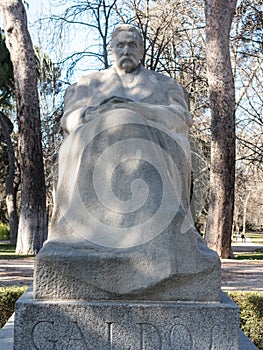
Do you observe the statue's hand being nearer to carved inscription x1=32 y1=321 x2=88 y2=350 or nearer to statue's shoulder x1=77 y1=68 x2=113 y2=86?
statue's shoulder x1=77 y1=68 x2=113 y2=86

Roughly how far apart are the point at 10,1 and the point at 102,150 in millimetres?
11378

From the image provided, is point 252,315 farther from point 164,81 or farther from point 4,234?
point 4,234

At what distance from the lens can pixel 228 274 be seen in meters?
10.5

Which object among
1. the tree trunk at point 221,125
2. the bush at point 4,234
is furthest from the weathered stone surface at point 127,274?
the bush at point 4,234

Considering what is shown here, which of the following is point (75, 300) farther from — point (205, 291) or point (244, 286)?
point (244, 286)

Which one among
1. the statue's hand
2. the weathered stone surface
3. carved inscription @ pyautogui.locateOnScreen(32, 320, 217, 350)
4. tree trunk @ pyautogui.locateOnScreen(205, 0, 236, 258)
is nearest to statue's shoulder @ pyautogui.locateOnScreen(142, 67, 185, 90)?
the statue's hand

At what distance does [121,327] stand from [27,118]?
10944 millimetres

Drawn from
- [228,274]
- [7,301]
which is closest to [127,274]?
[7,301]

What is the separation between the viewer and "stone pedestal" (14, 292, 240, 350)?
306cm

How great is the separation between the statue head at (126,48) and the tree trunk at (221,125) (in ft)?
31.9

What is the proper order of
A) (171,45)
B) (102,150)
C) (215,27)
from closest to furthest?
(102,150), (215,27), (171,45)

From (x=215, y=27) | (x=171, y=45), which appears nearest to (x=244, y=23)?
(x=171, y=45)

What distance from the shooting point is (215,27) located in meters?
13.4

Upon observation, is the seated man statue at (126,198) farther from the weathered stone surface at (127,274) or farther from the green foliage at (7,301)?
the green foliage at (7,301)
